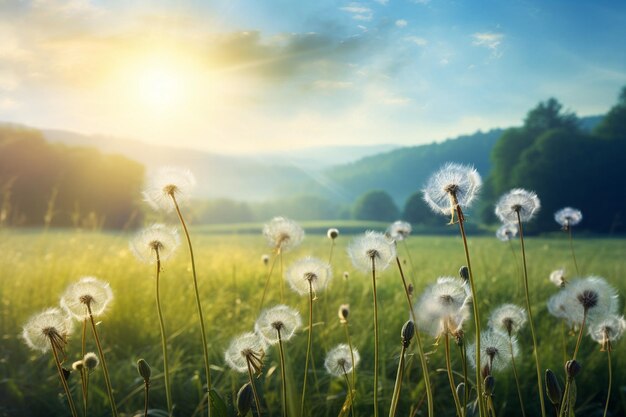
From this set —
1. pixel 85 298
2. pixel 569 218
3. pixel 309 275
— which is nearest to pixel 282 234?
pixel 309 275

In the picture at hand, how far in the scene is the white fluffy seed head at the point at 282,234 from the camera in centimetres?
210

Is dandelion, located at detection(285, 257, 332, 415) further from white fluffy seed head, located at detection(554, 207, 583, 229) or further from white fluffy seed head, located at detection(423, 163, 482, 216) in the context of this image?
white fluffy seed head, located at detection(554, 207, 583, 229)

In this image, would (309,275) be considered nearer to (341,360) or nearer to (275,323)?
(275,323)

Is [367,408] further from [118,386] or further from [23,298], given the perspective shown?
[23,298]

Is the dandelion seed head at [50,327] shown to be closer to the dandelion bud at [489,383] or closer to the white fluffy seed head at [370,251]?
the white fluffy seed head at [370,251]

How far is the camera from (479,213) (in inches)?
1172

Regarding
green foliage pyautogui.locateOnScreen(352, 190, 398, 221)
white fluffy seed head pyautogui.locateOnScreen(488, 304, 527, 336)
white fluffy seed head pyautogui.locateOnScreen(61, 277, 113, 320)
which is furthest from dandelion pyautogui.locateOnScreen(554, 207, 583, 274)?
green foliage pyautogui.locateOnScreen(352, 190, 398, 221)

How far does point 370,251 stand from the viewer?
1.50 meters

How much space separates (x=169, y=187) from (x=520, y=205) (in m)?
1.00

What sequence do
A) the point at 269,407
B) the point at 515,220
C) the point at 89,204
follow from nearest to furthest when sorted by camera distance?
the point at 515,220
the point at 269,407
the point at 89,204

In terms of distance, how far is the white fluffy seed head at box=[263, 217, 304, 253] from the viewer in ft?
6.88

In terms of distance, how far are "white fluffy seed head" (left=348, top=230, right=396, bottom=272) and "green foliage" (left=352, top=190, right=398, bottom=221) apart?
3509 centimetres

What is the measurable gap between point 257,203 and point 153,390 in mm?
40787

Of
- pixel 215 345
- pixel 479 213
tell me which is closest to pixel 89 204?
pixel 479 213
